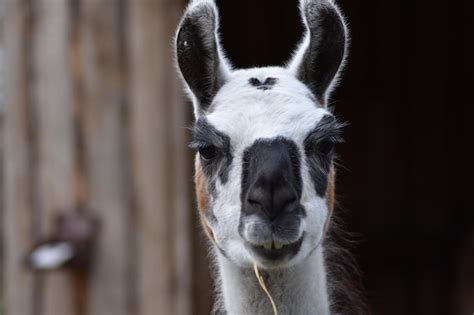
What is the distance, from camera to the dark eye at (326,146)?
4.01 m

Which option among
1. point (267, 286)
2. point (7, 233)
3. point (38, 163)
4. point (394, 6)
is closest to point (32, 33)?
point (38, 163)

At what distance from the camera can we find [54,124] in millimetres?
7270

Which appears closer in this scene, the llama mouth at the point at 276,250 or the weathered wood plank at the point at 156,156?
the llama mouth at the point at 276,250

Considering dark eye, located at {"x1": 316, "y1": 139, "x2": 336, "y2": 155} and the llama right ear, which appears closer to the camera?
dark eye, located at {"x1": 316, "y1": 139, "x2": 336, "y2": 155}

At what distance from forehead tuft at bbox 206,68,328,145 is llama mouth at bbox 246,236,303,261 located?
0.39 metres

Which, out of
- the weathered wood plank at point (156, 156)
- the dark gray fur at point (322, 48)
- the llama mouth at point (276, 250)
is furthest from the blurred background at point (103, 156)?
the llama mouth at point (276, 250)

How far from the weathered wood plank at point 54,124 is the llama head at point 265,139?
9.95 ft

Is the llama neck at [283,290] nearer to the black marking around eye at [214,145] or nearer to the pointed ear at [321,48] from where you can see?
the black marking around eye at [214,145]

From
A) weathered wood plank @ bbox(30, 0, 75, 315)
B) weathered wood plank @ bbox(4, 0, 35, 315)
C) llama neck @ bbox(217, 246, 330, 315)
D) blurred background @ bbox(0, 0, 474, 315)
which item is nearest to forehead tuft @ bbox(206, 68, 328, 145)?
llama neck @ bbox(217, 246, 330, 315)

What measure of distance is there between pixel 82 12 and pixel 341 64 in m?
3.23

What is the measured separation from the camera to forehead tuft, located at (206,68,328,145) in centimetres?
389

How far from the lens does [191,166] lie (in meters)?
7.15

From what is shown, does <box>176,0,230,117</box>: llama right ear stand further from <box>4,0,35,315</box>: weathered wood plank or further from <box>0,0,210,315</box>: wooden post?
<box>4,0,35,315</box>: weathered wood plank

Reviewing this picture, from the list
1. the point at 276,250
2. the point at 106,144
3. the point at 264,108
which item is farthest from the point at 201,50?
the point at 106,144
